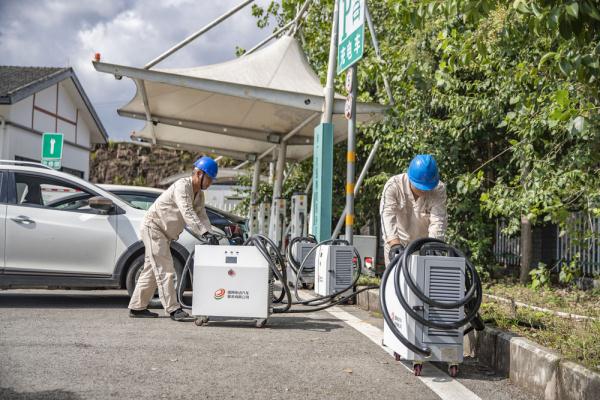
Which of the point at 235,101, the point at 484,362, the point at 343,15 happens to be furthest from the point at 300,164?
the point at 484,362

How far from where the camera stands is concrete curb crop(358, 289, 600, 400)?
12.6 ft

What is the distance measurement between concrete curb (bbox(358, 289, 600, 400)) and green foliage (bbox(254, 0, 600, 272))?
152cm

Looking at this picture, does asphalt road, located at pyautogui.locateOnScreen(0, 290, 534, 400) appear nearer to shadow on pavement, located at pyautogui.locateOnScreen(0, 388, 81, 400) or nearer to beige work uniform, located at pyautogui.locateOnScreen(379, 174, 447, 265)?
shadow on pavement, located at pyautogui.locateOnScreen(0, 388, 81, 400)

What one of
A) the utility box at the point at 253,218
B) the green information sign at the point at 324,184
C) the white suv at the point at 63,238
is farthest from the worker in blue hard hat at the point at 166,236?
the utility box at the point at 253,218

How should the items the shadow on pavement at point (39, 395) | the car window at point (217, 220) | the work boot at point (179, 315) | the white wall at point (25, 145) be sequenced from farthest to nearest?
the white wall at point (25, 145) < the car window at point (217, 220) < the work boot at point (179, 315) < the shadow on pavement at point (39, 395)

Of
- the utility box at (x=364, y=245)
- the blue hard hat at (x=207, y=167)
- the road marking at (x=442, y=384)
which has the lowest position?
the road marking at (x=442, y=384)

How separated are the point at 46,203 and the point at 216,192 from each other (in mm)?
20123

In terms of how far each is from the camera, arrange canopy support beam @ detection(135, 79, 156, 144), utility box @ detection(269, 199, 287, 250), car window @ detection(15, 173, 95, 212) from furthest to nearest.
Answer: utility box @ detection(269, 199, 287, 250) → canopy support beam @ detection(135, 79, 156, 144) → car window @ detection(15, 173, 95, 212)

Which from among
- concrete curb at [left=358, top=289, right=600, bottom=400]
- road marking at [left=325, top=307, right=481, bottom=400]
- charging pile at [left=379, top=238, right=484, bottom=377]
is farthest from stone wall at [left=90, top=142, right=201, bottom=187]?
charging pile at [left=379, top=238, right=484, bottom=377]

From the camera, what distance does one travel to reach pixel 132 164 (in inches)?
1545

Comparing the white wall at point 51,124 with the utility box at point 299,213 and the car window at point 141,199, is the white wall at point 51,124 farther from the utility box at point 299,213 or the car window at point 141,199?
the car window at point 141,199

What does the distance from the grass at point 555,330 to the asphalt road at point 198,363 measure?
→ 48cm

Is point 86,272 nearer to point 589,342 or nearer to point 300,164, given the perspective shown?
point 589,342

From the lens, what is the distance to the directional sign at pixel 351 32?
9.16 meters
